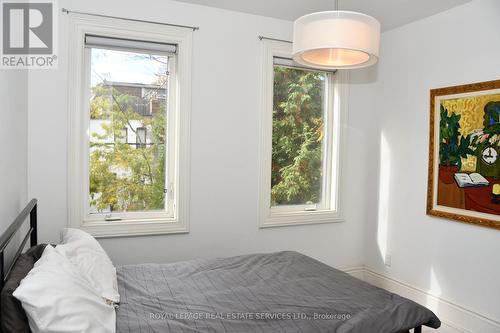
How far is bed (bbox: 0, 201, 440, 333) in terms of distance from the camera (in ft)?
5.90

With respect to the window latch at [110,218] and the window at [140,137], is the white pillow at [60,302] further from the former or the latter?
the window at [140,137]

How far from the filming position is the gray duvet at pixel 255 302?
1803 millimetres

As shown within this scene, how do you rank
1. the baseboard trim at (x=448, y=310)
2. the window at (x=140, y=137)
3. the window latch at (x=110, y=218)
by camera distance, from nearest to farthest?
the baseboard trim at (x=448, y=310)
the window latch at (x=110, y=218)
the window at (x=140, y=137)

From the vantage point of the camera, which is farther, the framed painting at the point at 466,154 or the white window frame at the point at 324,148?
the white window frame at the point at 324,148

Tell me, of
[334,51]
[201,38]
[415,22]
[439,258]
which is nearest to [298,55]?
[334,51]

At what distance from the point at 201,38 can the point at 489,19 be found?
2.27 metres

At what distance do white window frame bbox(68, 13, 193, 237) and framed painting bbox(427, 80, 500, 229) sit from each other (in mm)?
2147

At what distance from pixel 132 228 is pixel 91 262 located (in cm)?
118

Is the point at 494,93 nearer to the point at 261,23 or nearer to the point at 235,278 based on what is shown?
the point at 261,23

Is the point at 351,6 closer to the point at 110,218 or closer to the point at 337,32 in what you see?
the point at 337,32

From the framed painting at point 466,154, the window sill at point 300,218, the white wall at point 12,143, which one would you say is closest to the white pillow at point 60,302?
the white wall at point 12,143

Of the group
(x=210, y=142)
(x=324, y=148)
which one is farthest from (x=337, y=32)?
(x=324, y=148)

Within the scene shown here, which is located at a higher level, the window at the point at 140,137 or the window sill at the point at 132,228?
the window at the point at 140,137

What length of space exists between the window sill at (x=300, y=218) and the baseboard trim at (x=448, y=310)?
A: 76 centimetres
